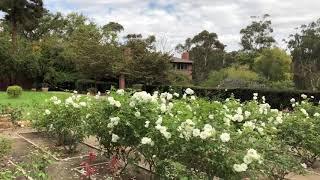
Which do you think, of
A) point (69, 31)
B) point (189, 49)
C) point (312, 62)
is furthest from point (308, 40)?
point (69, 31)

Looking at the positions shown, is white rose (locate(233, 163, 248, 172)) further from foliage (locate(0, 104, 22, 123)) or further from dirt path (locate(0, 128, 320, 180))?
foliage (locate(0, 104, 22, 123))

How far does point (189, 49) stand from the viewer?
6262cm

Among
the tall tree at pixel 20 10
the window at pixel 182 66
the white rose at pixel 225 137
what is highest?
the tall tree at pixel 20 10

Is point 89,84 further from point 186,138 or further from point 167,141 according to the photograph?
point 186,138

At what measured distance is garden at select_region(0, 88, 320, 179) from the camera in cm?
437

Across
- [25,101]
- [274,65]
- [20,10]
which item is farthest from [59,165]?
[274,65]

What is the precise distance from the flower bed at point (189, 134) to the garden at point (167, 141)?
0.01 meters

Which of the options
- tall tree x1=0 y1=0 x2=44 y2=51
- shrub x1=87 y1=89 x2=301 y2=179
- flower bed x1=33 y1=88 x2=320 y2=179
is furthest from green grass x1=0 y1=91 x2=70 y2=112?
tall tree x1=0 y1=0 x2=44 y2=51

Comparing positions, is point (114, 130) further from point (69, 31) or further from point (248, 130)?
point (69, 31)

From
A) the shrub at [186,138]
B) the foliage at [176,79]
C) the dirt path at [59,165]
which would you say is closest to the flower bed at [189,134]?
the shrub at [186,138]

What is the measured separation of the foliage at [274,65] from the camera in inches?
1546

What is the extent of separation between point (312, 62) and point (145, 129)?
163 ft

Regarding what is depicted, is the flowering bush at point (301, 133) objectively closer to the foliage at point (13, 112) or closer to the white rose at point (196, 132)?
the white rose at point (196, 132)

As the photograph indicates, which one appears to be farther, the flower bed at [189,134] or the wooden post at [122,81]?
the wooden post at [122,81]
